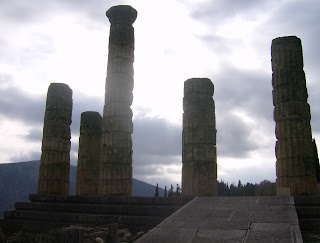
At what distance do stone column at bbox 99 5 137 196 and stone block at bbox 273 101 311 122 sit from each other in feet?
19.2

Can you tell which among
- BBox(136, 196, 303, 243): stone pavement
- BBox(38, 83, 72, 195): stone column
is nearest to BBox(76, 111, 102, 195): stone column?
BBox(38, 83, 72, 195): stone column

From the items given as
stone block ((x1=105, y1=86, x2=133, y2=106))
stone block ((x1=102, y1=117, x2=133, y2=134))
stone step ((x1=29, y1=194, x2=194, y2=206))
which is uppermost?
stone block ((x1=105, y1=86, x2=133, y2=106))

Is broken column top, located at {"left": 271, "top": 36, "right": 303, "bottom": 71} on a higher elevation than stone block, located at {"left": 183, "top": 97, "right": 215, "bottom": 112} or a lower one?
higher

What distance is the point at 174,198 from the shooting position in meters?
11.6

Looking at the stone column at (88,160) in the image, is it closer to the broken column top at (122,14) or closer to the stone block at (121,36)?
the stone block at (121,36)

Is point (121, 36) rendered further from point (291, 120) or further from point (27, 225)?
point (27, 225)

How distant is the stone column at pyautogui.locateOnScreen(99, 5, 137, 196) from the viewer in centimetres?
1451

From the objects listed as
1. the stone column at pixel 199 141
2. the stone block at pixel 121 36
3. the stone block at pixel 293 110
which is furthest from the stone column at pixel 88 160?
the stone block at pixel 293 110

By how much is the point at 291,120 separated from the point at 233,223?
694 centimetres

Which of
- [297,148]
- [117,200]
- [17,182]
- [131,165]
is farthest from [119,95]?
[17,182]

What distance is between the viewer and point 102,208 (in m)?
12.9

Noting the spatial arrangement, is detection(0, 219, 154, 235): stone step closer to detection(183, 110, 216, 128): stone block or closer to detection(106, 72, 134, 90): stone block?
detection(183, 110, 216, 128): stone block

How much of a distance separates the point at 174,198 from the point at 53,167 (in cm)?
795

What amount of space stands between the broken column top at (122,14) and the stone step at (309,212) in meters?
10.1
